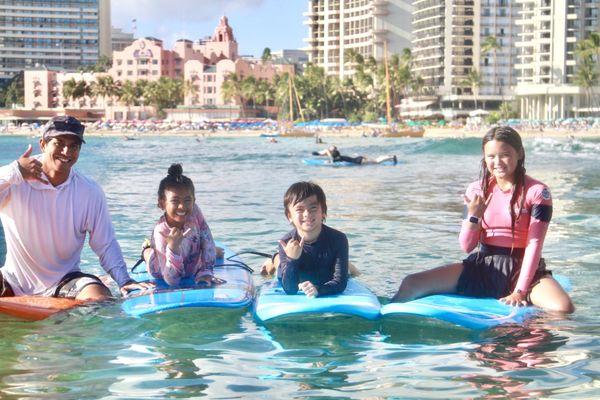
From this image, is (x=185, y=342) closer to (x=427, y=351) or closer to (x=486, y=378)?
(x=427, y=351)

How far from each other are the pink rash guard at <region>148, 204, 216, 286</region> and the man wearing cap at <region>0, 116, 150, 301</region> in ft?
1.26

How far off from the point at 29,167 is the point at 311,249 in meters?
1.98

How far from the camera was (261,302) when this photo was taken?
6.36 meters

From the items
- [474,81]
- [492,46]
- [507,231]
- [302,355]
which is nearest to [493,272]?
[507,231]

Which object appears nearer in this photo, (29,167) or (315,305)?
(29,167)

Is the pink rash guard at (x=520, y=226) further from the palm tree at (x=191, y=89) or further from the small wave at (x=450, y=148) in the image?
the palm tree at (x=191, y=89)

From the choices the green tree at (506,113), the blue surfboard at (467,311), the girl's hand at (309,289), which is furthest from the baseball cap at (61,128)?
the green tree at (506,113)

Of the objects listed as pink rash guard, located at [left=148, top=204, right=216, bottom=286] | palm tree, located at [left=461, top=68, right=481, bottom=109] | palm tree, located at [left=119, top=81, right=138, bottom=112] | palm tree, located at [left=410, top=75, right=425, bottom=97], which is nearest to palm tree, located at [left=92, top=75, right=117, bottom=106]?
palm tree, located at [left=119, top=81, right=138, bottom=112]

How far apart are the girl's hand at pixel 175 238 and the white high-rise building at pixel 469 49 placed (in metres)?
119

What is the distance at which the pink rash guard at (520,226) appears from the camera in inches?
245

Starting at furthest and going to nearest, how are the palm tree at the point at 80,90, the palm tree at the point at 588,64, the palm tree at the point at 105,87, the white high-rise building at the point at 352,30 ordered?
the white high-rise building at the point at 352,30 → the palm tree at the point at 80,90 → the palm tree at the point at 105,87 → the palm tree at the point at 588,64

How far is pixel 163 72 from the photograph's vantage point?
145 meters

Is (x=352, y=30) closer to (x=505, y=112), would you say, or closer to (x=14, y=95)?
(x=505, y=112)

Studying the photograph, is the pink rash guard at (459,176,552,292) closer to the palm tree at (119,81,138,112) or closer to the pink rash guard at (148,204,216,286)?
the pink rash guard at (148,204,216,286)
